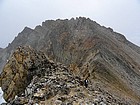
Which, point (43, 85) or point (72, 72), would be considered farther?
point (72, 72)

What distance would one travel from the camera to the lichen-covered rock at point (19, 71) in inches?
1550

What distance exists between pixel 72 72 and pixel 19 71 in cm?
657

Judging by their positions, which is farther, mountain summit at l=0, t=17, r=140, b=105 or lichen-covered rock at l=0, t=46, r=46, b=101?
lichen-covered rock at l=0, t=46, r=46, b=101

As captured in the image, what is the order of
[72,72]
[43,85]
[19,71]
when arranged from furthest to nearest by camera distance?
1. [72,72]
2. [19,71]
3. [43,85]

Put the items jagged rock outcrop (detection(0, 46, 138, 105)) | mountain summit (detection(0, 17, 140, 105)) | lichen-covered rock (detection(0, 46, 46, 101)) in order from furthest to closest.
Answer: lichen-covered rock (detection(0, 46, 46, 101)) < mountain summit (detection(0, 17, 140, 105)) < jagged rock outcrop (detection(0, 46, 138, 105))

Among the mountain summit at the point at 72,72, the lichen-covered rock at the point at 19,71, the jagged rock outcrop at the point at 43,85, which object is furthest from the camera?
the lichen-covered rock at the point at 19,71

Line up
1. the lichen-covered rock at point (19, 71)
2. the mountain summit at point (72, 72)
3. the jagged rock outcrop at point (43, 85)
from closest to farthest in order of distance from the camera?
1. the jagged rock outcrop at point (43, 85)
2. the mountain summit at point (72, 72)
3. the lichen-covered rock at point (19, 71)

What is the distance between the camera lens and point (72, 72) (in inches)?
1719

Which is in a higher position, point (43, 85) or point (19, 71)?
point (19, 71)

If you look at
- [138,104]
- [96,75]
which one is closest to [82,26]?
[96,75]

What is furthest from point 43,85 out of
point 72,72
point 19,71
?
point 72,72

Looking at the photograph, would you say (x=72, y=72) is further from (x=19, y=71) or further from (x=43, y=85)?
(x=43, y=85)

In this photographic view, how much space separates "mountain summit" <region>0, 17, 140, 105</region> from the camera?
3106 cm

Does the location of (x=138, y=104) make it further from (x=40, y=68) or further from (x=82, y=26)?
(x=82, y=26)
